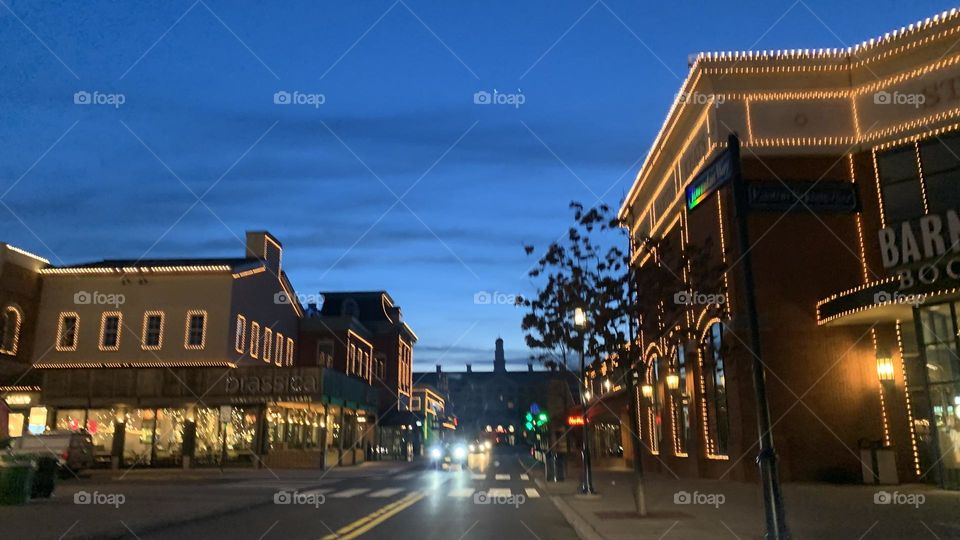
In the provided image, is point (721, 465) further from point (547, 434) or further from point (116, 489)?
point (547, 434)

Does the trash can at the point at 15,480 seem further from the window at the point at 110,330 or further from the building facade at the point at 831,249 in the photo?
the window at the point at 110,330

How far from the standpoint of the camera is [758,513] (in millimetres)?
14953

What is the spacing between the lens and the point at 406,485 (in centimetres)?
2759

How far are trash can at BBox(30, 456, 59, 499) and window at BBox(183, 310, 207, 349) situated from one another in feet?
63.7

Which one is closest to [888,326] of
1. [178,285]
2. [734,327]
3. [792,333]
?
[792,333]

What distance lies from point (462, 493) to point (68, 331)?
25.7m

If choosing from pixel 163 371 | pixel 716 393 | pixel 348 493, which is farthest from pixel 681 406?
pixel 163 371

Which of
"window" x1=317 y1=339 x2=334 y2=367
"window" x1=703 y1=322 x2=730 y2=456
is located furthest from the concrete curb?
"window" x1=317 y1=339 x2=334 y2=367

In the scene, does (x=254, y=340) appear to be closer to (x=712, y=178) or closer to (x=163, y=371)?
(x=163, y=371)

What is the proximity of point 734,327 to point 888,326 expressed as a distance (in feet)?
14.7

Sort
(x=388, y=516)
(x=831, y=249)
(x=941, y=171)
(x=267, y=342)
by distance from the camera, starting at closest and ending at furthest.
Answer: (x=388, y=516) → (x=941, y=171) → (x=831, y=249) → (x=267, y=342)

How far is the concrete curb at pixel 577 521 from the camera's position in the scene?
12914 mm

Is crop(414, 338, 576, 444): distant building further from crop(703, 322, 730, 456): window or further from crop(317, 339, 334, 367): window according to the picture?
crop(703, 322, 730, 456): window

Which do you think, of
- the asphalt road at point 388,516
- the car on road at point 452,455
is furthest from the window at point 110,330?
the car on road at point 452,455
